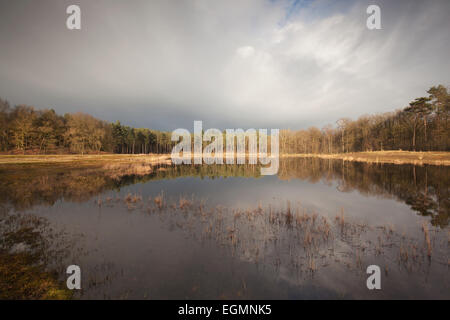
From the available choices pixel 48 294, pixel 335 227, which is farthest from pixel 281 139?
pixel 48 294

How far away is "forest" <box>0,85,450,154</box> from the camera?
5628 cm

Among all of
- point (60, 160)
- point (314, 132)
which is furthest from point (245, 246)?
point (314, 132)

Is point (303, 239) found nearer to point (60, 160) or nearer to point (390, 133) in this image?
point (60, 160)

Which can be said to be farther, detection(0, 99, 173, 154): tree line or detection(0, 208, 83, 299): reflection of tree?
detection(0, 99, 173, 154): tree line

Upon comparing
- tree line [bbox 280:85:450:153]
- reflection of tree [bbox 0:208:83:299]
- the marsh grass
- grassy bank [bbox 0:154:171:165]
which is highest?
tree line [bbox 280:85:450:153]

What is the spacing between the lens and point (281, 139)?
415 feet

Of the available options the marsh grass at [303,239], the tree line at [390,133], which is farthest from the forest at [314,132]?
the marsh grass at [303,239]

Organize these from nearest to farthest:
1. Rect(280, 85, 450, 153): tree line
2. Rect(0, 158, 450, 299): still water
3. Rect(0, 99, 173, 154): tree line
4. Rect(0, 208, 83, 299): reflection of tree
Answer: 1. Rect(0, 208, 83, 299): reflection of tree
2. Rect(0, 158, 450, 299): still water
3. Rect(280, 85, 450, 153): tree line
4. Rect(0, 99, 173, 154): tree line

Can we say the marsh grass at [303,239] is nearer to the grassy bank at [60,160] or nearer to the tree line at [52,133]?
the grassy bank at [60,160]

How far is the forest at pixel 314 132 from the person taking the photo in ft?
185

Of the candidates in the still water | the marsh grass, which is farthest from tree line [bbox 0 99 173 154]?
the marsh grass

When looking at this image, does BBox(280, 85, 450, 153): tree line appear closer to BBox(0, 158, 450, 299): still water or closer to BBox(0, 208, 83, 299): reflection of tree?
BBox(0, 158, 450, 299): still water

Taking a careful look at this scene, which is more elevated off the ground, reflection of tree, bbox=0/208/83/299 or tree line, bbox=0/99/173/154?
tree line, bbox=0/99/173/154
